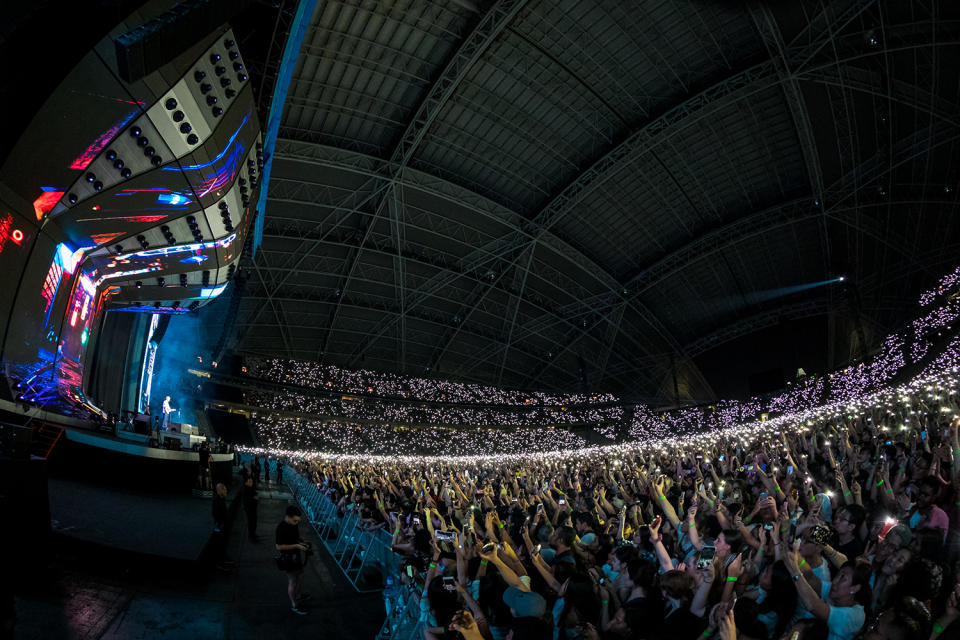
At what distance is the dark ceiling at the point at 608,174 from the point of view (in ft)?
54.9

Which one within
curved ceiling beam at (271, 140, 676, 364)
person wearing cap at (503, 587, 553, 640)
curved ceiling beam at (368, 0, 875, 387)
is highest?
curved ceiling beam at (368, 0, 875, 387)

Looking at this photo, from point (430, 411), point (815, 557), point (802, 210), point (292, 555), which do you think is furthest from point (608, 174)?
point (430, 411)

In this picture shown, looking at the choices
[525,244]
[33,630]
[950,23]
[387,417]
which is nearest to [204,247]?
[33,630]

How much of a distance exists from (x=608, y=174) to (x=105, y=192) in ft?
59.4

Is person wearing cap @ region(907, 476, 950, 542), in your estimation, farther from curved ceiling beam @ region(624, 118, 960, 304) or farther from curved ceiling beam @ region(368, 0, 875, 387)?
curved ceiling beam @ region(624, 118, 960, 304)

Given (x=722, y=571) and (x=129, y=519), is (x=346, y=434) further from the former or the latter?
(x=722, y=571)

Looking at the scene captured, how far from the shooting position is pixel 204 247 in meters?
11.9

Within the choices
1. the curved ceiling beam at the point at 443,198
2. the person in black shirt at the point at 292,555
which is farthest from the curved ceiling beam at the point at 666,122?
the person in black shirt at the point at 292,555

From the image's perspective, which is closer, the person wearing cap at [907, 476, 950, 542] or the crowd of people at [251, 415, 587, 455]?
the person wearing cap at [907, 476, 950, 542]

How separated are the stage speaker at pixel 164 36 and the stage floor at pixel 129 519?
572 centimetres

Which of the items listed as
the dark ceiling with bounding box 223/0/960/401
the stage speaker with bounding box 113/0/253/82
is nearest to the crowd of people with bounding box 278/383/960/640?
the stage speaker with bounding box 113/0/253/82

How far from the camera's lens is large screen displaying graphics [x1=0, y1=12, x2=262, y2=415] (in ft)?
23.3

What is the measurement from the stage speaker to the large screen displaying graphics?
4.11 ft

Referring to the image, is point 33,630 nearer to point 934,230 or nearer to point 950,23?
point 950,23
